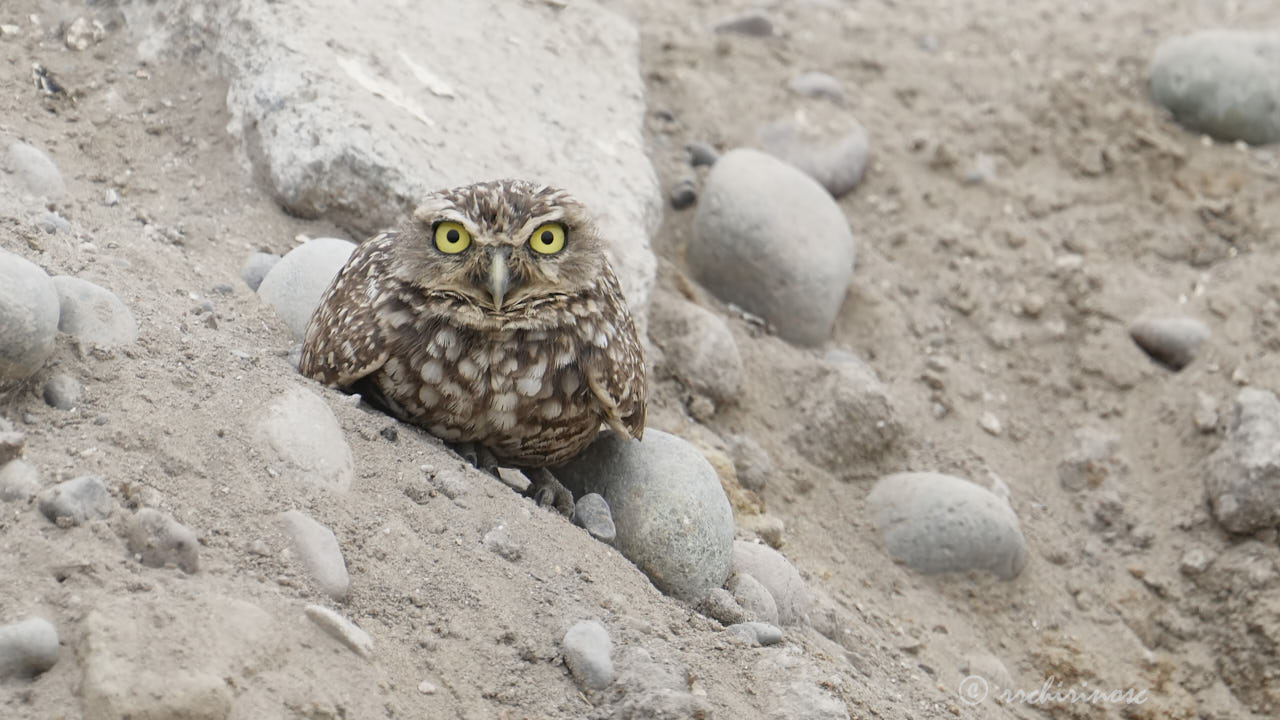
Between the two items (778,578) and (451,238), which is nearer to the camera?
(451,238)

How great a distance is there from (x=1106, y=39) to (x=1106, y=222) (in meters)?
2.11

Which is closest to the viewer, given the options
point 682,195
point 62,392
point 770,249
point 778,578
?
point 62,392

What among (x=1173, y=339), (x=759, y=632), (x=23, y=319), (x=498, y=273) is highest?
(x=23, y=319)

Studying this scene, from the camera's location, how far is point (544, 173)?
18.4 ft

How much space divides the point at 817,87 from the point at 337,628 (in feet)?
18.4

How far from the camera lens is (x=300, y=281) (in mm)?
4609

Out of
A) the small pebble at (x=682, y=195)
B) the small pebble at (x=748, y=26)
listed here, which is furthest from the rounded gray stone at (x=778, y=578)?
the small pebble at (x=748, y=26)

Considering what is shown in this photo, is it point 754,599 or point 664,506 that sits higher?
point 664,506

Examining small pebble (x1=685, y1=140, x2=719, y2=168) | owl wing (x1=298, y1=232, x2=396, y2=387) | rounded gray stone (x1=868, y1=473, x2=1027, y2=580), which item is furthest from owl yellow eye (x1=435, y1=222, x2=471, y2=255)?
small pebble (x1=685, y1=140, x2=719, y2=168)

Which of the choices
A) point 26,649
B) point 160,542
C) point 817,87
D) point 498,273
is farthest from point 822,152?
point 26,649

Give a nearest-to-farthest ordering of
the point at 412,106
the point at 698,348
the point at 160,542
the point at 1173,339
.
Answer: the point at 160,542
the point at 412,106
the point at 698,348
the point at 1173,339

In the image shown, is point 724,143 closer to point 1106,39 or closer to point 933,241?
point 933,241

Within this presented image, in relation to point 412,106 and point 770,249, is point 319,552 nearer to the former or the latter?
point 412,106

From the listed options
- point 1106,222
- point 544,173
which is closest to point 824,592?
point 544,173
